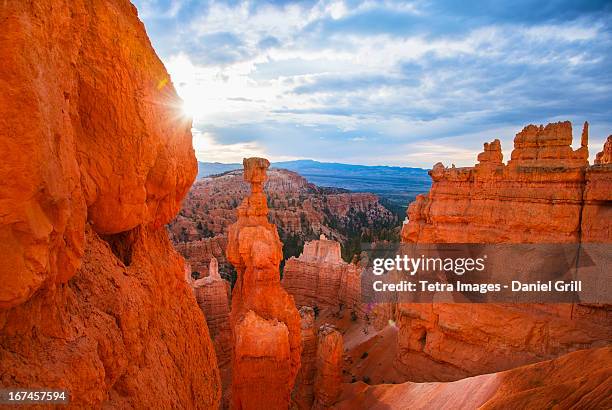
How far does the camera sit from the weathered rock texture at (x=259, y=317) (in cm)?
922

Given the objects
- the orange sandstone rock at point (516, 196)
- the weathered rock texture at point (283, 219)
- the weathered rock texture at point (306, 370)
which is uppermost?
the orange sandstone rock at point (516, 196)

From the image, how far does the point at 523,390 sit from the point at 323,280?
17.7m

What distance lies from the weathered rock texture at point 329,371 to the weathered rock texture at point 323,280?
9788mm

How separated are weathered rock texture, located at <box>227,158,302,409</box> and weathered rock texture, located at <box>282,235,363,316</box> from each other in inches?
469

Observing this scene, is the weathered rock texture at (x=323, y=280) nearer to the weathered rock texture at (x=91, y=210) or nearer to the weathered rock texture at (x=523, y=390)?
the weathered rock texture at (x=523, y=390)

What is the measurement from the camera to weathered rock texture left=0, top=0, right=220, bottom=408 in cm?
175

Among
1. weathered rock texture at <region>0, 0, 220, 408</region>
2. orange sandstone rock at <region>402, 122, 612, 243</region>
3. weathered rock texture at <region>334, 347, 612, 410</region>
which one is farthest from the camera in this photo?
orange sandstone rock at <region>402, 122, 612, 243</region>

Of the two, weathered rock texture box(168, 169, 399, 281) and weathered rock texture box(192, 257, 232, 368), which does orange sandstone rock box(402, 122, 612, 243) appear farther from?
weathered rock texture box(168, 169, 399, 281)

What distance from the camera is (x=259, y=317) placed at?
31.1 feet

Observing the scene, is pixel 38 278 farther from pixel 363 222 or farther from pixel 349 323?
pixel 363 222

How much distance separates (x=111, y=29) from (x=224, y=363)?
13.8 metres

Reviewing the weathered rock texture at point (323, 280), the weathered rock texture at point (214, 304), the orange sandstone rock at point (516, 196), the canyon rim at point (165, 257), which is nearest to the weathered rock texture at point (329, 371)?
the canyon rim at point (165, 257)

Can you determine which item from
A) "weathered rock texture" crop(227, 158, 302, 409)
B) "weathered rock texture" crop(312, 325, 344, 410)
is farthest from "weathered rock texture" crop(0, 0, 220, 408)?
"weathered rock texture" crop(312, 325, 344, 410)

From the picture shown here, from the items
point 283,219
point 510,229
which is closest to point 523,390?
point 510,229
